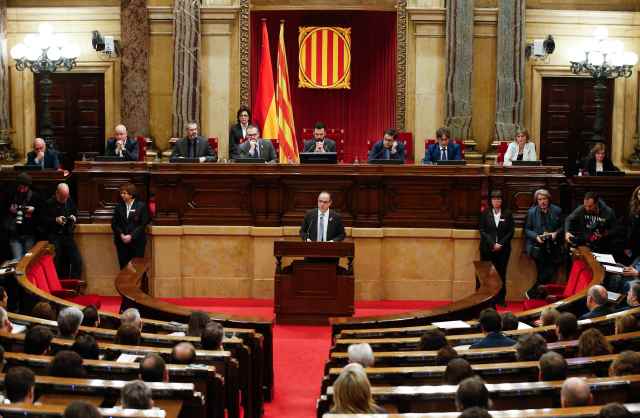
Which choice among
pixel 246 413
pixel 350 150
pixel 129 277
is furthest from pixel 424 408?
pixel 350 150

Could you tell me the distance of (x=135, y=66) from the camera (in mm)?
16328

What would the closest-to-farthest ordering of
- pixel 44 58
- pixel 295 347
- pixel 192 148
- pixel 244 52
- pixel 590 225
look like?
pixel 295 347
pixel 590 225
pixel 192 148
pixel 44 58
pixel 244 52

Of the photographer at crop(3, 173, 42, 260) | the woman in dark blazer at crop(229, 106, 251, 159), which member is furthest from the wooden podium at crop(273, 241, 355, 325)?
A: the woman in dark blazer at crop(229, 106, 251, 159)

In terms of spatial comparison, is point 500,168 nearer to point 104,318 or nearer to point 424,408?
point 104,318

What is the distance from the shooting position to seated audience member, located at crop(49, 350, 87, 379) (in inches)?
253

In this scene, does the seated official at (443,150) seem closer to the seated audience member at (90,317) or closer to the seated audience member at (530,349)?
the seated audience member at (90,317)

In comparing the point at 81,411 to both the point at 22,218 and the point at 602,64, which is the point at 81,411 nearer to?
the point at 22,218

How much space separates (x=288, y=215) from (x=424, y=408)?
6931 mm

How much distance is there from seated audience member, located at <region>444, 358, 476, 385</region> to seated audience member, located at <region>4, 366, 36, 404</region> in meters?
2.37

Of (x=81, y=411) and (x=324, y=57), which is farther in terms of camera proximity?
(x=324, y=57)

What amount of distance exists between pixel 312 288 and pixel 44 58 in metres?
6.14

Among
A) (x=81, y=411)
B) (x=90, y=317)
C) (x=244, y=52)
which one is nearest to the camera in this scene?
(x=81, y=411)

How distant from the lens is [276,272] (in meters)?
11.8

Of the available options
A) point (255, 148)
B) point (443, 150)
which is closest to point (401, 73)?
point (443, 150)
